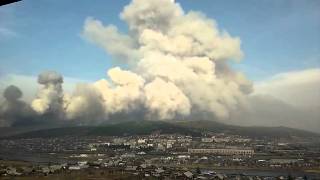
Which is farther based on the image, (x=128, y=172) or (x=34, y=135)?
(x=34, y=135)

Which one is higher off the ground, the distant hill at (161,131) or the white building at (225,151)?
the distant hill at (161,131)

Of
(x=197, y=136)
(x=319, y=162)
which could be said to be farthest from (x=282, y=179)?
(x=197, y=136)

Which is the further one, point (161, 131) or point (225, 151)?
point (161, 131)

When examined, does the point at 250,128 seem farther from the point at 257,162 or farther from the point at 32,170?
the point at 32,170

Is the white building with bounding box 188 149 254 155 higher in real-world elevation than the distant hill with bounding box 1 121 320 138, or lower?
lower

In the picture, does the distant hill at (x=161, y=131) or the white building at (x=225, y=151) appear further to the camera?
the distant hill at (x=161, y=131)

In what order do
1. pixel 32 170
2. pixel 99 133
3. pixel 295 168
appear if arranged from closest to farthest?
pixel 32 170 < pixel 295 168 < pixel 99 133

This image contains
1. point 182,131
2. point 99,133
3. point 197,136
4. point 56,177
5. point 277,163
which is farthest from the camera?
point 99,133

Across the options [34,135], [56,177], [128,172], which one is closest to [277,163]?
[128,172]

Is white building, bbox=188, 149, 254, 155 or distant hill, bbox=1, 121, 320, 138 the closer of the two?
white building, bbox=188, 149, 254, 155
